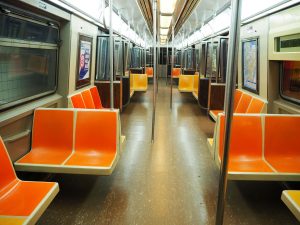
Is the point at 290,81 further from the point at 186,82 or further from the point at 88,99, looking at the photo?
the point at 186,82

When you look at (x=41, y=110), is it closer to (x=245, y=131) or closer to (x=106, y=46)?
(x=245, y=131)

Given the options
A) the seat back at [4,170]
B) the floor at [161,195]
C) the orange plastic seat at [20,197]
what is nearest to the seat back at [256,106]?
the floor at [161,195]

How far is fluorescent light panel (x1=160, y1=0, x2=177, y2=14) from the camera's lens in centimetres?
573

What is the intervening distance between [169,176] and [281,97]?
5.61 ft

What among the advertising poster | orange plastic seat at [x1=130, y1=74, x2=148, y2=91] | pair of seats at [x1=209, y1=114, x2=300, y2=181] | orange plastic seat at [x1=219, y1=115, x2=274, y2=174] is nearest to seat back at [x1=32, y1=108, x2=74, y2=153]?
pair of seats at [x1=209, y1=114, x2=300, y2=181]

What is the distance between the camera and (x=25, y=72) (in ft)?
9.95

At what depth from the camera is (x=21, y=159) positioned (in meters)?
2.69

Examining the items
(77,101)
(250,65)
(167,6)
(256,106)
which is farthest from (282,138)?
(167,6)

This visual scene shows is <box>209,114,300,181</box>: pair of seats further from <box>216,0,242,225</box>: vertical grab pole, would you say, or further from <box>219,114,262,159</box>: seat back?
<box>216,0,242,225</box>: vertical grab pole

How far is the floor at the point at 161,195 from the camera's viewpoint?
2.43 meters

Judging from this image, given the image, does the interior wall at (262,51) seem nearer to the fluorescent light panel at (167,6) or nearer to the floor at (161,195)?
the floor at (161,195)

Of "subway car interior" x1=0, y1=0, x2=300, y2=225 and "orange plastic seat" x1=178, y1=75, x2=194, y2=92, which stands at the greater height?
"orange plastic seat" x1=178, y1=75, x2=194, y2=92

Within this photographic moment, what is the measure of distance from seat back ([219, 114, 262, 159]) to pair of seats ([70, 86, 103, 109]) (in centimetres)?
215

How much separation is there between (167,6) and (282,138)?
4.29 metres
